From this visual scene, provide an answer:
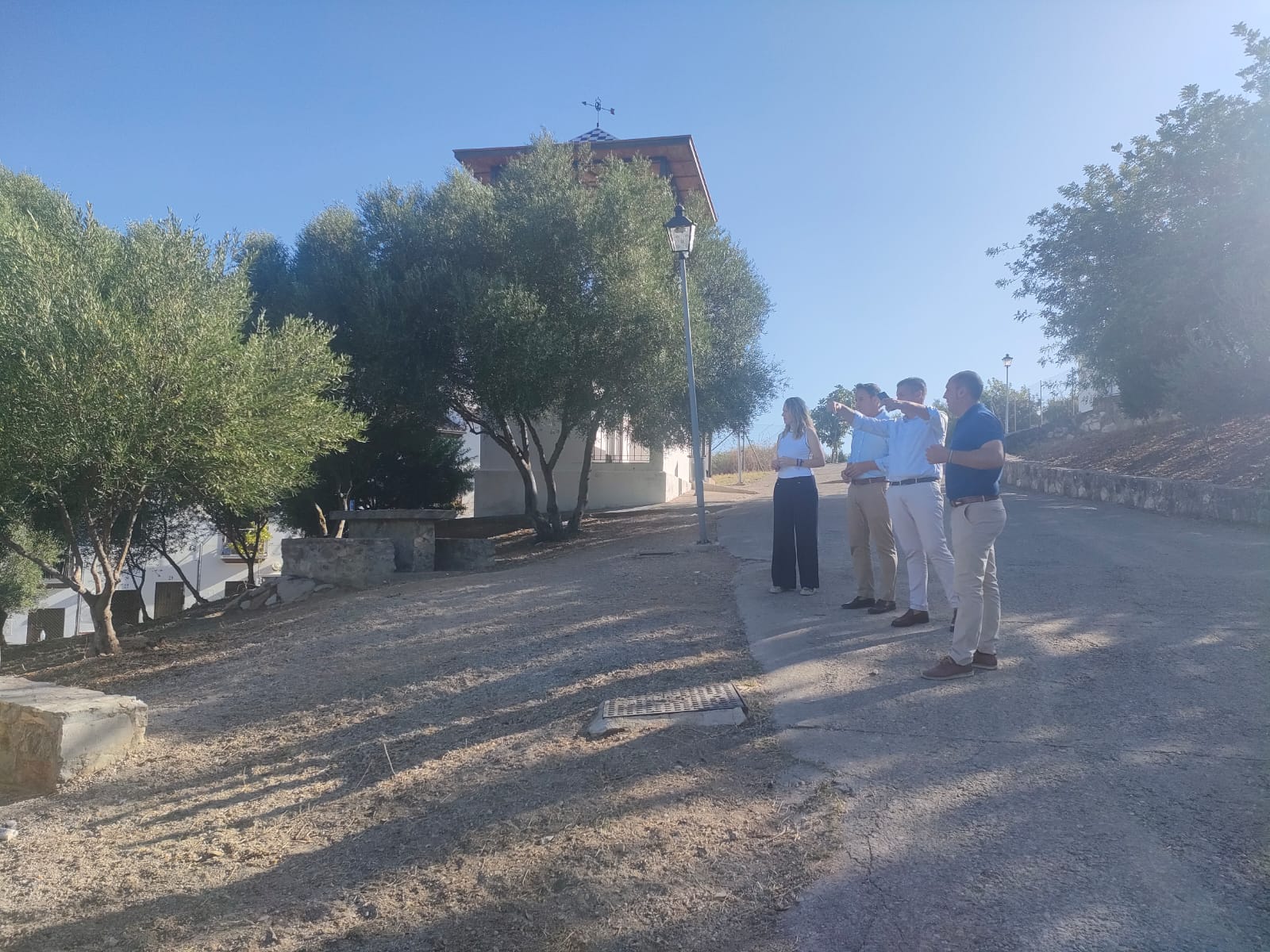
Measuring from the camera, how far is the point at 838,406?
6.43m

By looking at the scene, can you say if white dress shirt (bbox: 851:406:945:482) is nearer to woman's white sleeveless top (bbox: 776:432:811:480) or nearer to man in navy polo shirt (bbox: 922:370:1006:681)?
man in navy polo shirt (bbox: 922:370:1006:681)

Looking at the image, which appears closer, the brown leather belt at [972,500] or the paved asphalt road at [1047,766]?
the paved asphalt road at [1047,766]

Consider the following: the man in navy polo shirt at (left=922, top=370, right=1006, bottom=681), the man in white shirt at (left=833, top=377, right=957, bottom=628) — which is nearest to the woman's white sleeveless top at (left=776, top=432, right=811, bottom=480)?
the man in white shirt at (left=833, top=377, right=957, bottom=628)

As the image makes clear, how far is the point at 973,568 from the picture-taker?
4.74 m

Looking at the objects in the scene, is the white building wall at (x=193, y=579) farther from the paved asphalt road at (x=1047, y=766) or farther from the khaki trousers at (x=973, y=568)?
the khaki trousers at (x=973, y=568)

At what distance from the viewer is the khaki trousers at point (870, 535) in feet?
21.1

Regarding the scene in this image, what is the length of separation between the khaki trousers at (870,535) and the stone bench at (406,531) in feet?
22.0

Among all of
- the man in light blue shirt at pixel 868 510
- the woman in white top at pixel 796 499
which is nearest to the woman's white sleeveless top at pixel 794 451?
the woman in white top at pixel 796 499

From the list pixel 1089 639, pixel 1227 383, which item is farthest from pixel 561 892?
pixel 1227 383

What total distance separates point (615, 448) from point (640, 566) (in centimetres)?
1225

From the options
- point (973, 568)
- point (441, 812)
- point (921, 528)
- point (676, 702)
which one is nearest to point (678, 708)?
point (676, 702)

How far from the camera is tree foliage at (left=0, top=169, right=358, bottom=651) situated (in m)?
7.09

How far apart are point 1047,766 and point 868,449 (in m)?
2.97

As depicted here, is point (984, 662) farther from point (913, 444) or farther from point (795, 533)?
point (795, 533)
